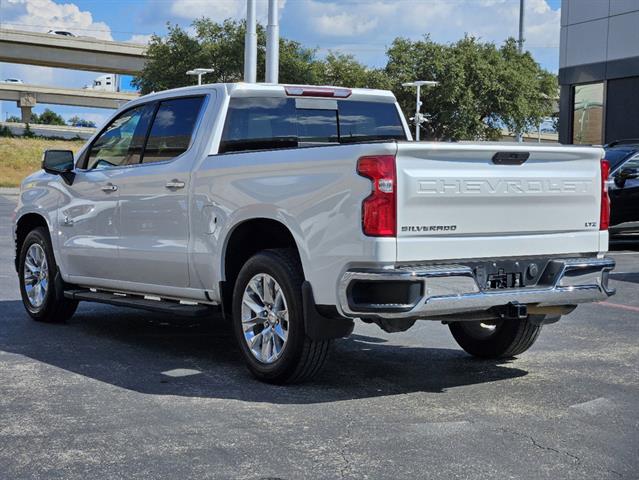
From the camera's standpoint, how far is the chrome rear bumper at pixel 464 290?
5.48 meters

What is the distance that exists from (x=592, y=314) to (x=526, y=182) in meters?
3.98

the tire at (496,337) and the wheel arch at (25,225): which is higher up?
the wheel arch at (25,225)

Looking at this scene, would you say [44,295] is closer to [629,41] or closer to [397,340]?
[397,340]

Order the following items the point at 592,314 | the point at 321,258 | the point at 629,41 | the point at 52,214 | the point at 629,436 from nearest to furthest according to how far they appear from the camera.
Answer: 1. the point at 629,436
2. the point at 321,258
3. the point at 52,214
4. the point at 592,314
5. the point at 629,41

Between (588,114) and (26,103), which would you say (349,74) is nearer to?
(588,114)

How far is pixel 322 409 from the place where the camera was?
223 inches

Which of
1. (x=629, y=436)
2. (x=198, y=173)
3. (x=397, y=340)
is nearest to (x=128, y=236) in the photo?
(x=198, y=173)

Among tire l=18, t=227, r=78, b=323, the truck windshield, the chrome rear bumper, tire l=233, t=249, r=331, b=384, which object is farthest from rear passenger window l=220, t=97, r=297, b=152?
tire l=18, t=227, r=78, b=323

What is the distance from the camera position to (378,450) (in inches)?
190

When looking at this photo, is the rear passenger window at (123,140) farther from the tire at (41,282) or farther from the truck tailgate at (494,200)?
the truck tailgate at (494,200)

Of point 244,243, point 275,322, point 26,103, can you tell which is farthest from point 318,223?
point 26,103

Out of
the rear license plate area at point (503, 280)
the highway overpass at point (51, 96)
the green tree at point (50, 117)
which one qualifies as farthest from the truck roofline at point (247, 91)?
the green tree at point (50, 117)

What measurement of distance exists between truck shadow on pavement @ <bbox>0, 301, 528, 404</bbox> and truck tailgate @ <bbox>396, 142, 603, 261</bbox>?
1.05 m

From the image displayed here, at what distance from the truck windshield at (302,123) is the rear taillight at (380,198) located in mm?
1860
